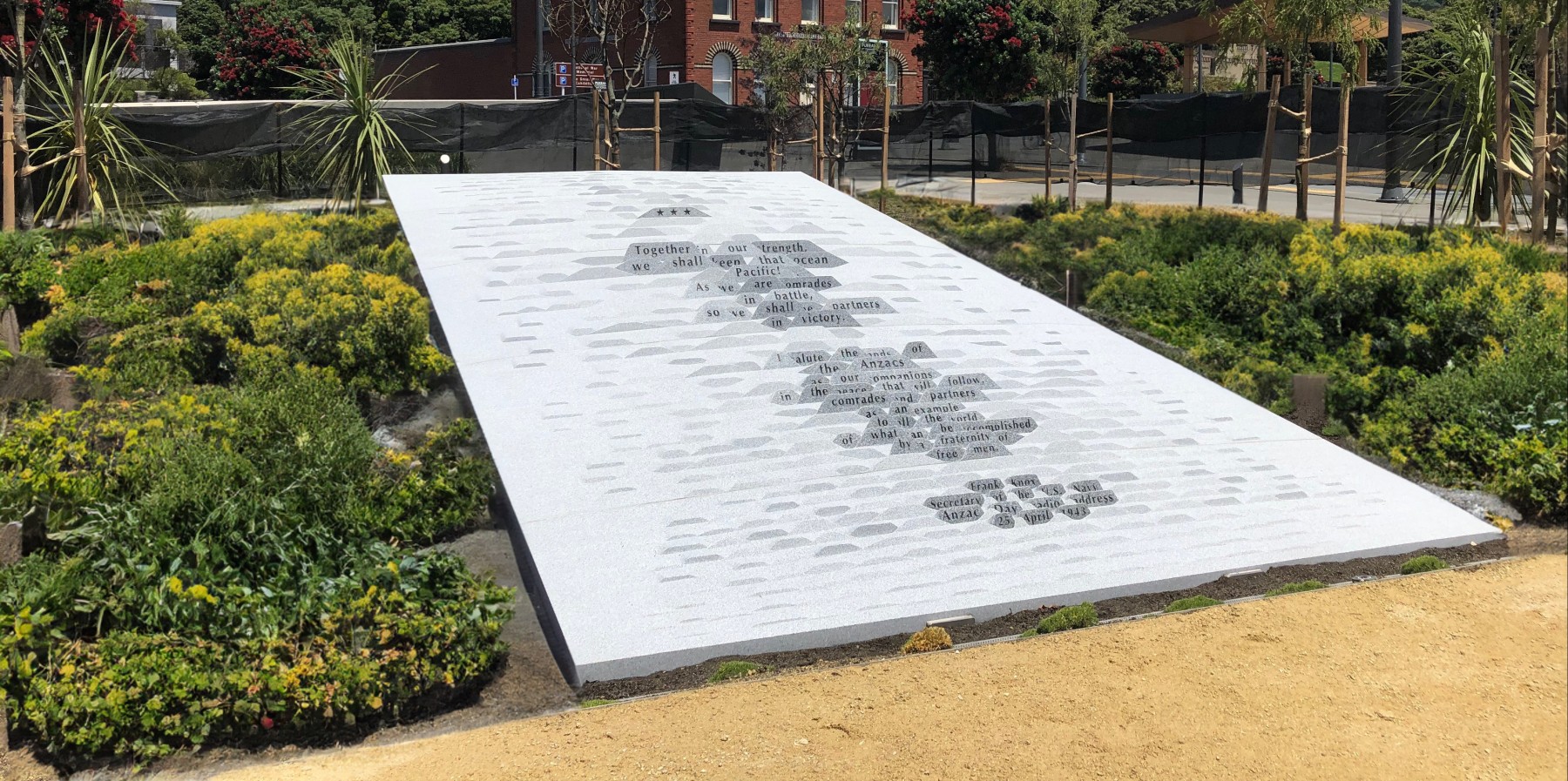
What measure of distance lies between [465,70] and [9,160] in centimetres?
4164

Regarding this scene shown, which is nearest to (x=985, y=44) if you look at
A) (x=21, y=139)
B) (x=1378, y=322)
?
(x=1378, y=322)

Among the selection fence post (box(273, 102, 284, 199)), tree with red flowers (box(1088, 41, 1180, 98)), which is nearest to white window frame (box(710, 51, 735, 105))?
tree with red flowers (box(1088, 41, 1180, 98))

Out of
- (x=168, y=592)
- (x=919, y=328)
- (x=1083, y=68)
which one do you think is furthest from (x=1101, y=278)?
(x=1083, y=68)

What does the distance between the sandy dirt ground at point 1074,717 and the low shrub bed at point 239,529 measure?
42cm

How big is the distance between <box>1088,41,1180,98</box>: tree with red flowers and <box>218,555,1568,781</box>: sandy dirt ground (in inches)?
1864

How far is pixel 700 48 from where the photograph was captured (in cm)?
4431

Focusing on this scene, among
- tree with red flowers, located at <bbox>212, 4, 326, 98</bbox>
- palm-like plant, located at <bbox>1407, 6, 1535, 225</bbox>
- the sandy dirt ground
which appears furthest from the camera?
tree with red flowers, located at <bbox>212, 4, 326, 98</bbox>

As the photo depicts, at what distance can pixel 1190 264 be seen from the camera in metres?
13.6

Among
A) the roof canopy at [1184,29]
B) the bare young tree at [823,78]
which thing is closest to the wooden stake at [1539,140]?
the bare young tree at [823,78]

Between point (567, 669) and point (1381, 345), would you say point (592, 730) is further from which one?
point (1381, 345)

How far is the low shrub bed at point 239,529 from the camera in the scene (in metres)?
5.89

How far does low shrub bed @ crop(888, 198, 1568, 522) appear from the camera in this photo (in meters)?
9.86

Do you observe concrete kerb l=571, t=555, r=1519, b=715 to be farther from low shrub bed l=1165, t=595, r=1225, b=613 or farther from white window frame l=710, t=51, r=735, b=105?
white window frame l=710, t=51, r=735, b=105

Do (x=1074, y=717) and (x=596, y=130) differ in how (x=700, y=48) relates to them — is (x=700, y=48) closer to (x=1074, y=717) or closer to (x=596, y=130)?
(x=596, y=130)
